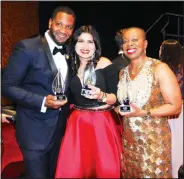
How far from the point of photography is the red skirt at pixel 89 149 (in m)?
2.33

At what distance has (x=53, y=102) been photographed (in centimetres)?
209

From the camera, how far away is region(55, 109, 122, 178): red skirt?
233 cm

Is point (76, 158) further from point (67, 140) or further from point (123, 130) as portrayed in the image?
point (123, 130)

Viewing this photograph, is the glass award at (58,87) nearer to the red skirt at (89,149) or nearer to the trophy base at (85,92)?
the trophy base at (85,92)

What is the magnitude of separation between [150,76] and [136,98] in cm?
19

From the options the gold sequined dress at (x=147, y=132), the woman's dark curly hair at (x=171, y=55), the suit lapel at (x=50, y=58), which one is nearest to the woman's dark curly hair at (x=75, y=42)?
the suit lapel at (x=50, y=58)

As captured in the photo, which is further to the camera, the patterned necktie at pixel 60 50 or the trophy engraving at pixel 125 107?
the patterned necktie at pixel 60 50

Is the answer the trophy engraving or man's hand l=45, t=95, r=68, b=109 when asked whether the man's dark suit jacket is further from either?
the trophy engraving

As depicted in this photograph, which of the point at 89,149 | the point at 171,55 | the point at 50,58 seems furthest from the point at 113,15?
the point at 89,149

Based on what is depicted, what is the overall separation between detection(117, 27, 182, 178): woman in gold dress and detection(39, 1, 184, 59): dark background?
17.4ft

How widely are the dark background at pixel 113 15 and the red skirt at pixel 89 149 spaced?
17.2ft

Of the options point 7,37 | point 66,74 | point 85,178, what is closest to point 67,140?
point 85,178

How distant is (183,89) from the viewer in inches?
120

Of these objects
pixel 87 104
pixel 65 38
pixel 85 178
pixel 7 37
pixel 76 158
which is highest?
pixel 7 37
